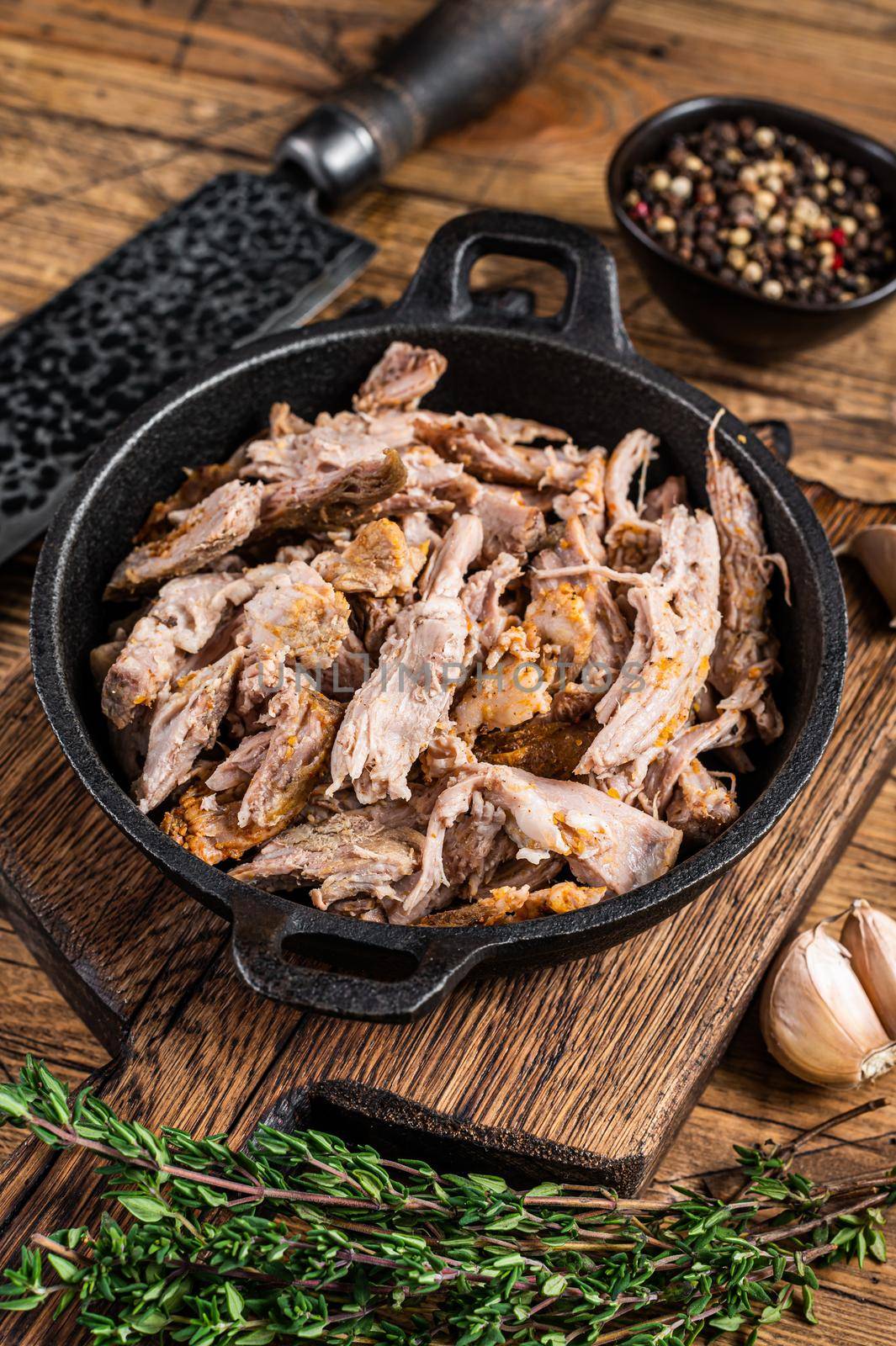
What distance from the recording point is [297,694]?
99.7 inches

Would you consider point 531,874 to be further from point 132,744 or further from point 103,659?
point 103,659

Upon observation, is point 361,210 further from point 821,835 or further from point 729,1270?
point 729,1270

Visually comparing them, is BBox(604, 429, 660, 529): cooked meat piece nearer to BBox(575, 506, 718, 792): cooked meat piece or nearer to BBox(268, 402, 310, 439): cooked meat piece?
BBox(575, 506, 718, 792): cooked meat piece

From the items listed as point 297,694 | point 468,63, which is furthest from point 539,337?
point 468,63

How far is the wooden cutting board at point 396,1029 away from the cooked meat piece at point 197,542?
55 cm

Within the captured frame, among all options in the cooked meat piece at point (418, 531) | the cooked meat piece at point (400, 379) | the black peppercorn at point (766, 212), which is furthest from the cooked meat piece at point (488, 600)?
the black peppercorn at point (766, 212)

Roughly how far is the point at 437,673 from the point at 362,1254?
3.51 feet

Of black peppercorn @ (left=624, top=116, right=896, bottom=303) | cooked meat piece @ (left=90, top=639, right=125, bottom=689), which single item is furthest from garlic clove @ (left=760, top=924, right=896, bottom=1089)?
black peppercorn @ (left=624, top=116, right=896, bottom=303)

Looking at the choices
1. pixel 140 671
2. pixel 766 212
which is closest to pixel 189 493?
pixel 140 671

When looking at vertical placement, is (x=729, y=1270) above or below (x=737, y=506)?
below

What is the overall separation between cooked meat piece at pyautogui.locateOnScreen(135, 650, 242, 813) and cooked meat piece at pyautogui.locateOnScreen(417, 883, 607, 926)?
60cm

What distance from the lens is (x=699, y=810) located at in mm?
2588

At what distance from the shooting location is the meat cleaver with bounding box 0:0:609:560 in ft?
12.4

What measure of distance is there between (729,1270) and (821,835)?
1.01 meters
